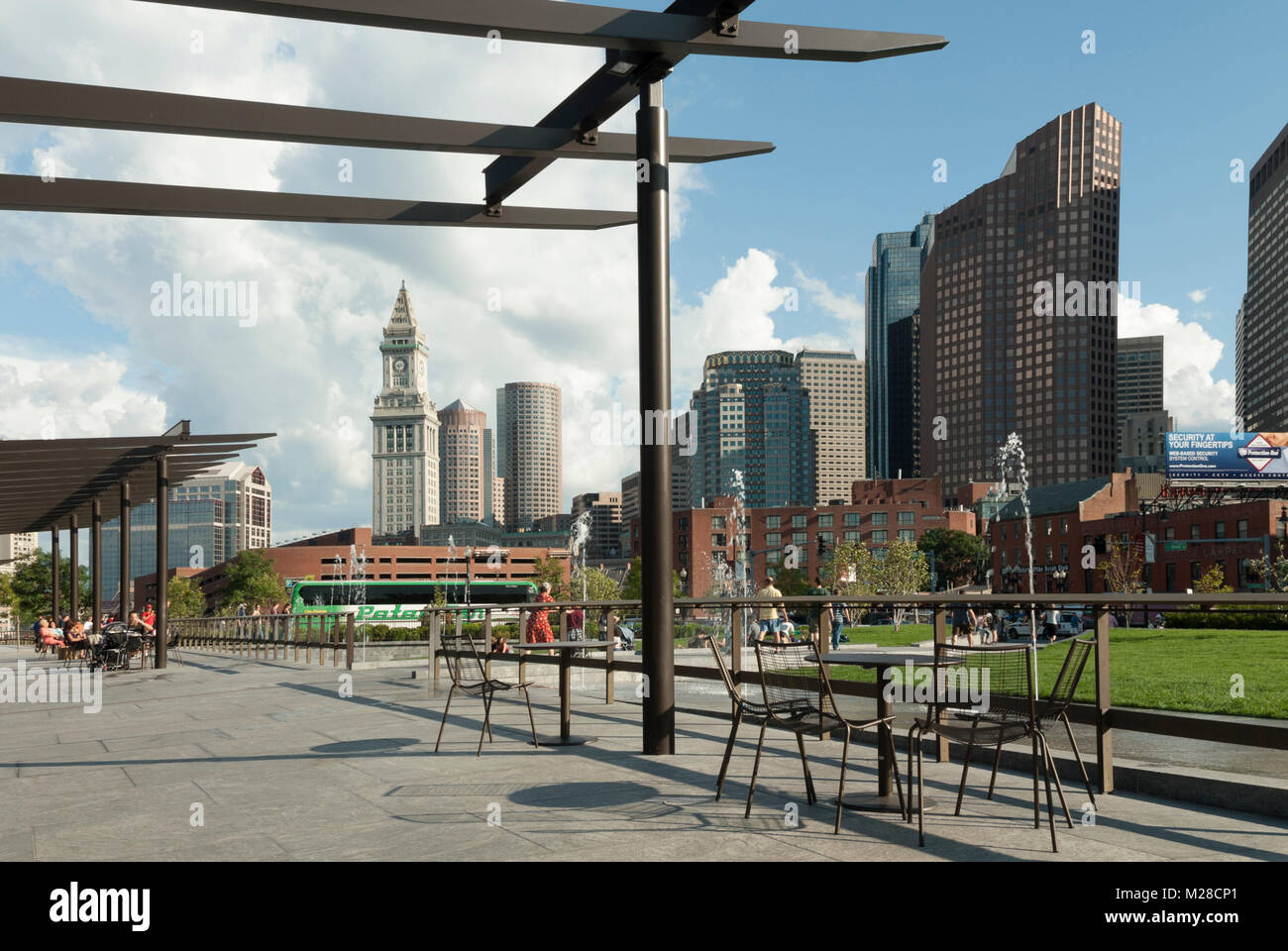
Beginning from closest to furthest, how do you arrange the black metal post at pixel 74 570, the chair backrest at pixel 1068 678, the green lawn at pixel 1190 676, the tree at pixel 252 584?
1. the chair backrest at pixel 1068 678
2. the green lawn at pixel 1190 676
3. the black metal post at pixel 74 570
4. the tree at pixel 252 584

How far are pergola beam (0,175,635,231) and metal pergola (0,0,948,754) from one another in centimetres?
2

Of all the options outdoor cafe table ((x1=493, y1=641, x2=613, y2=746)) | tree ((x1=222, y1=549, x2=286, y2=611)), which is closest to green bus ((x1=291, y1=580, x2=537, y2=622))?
tree ((x1=222, y1=549, x2=286, y2=611))

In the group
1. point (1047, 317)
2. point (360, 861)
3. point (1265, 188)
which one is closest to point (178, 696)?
point (360, 861)

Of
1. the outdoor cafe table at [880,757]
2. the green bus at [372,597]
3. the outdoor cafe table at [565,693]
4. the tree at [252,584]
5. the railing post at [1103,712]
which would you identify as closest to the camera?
the outdoor cafe table at [880,757]

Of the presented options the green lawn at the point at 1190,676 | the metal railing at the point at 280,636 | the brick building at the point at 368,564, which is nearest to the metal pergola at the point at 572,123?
the green lawn at the point at 1190,676

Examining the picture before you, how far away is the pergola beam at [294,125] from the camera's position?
7488mm

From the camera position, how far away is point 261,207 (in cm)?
963

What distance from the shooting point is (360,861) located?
4953 mm

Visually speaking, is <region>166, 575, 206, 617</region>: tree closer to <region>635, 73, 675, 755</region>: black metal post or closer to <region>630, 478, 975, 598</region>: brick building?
<region>630, 478, 975, 598</region>: brick building

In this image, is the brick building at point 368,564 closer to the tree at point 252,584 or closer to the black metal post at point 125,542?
the tree at point 252,584

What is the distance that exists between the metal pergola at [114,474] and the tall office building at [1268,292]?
17689 centimetres

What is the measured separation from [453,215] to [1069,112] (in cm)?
20039

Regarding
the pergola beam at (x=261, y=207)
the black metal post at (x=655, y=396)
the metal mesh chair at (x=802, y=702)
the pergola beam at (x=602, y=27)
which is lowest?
the metal mesh chair at (x=802, y=702)

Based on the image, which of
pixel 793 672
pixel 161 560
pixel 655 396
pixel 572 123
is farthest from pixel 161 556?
pixel 793 672
